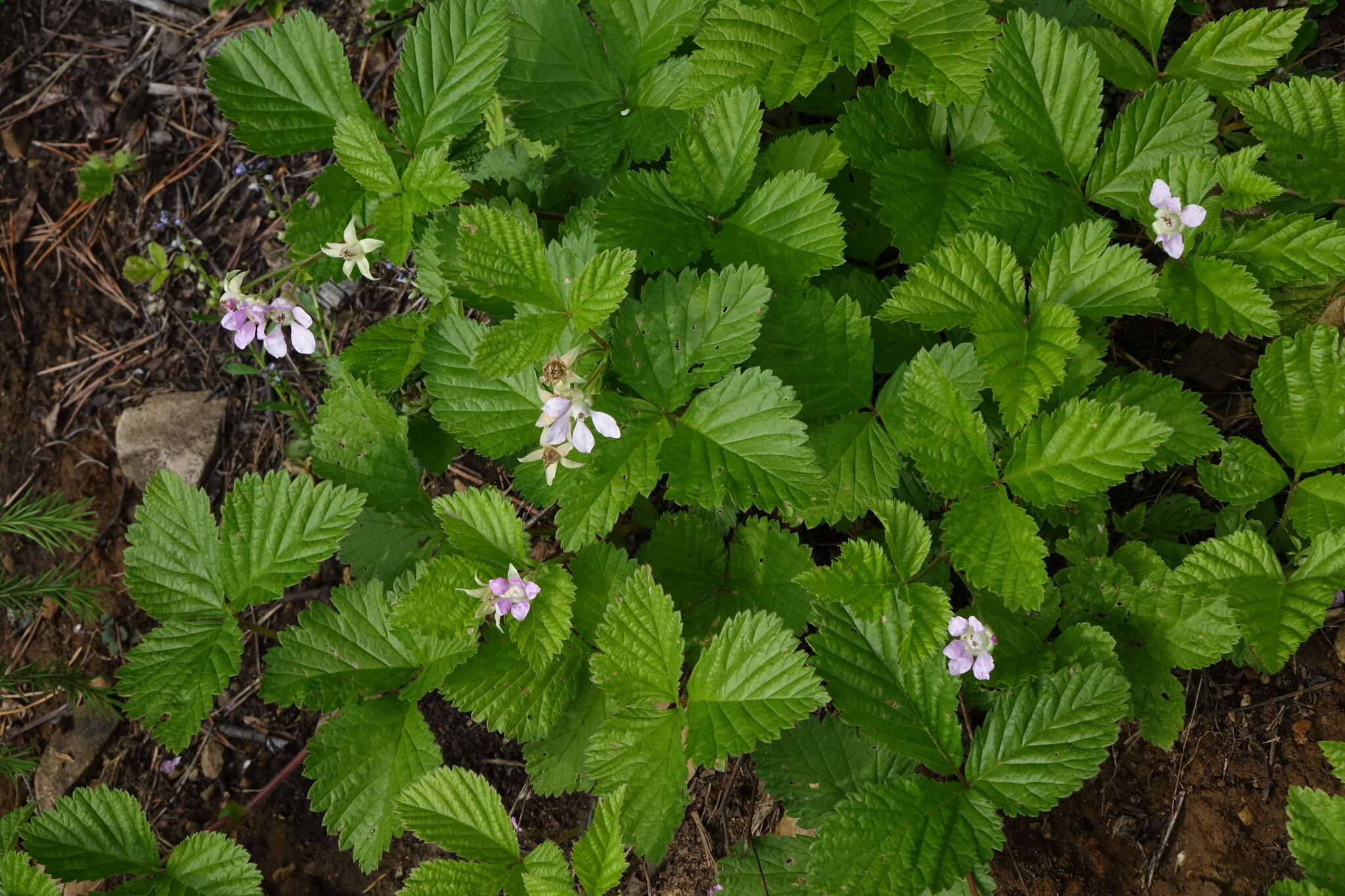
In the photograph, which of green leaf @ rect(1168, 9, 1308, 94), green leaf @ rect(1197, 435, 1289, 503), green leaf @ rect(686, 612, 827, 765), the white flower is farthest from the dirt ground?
the white flower

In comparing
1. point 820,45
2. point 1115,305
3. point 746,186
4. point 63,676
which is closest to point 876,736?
point 1115,305

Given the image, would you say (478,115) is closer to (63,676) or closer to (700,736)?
(700,736)

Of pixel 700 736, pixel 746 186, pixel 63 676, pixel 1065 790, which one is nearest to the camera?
pixel 1065 790

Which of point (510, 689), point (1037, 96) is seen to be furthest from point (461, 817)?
point (1037, 96)

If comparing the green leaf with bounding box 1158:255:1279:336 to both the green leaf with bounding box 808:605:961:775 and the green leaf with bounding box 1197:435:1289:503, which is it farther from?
the green leaf with bounding box 808:605:961:775

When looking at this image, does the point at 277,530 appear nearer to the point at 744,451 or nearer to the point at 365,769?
the point at 365,769

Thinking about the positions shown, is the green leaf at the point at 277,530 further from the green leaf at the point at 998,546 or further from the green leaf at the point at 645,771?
the green leaf at the point at 998,546
